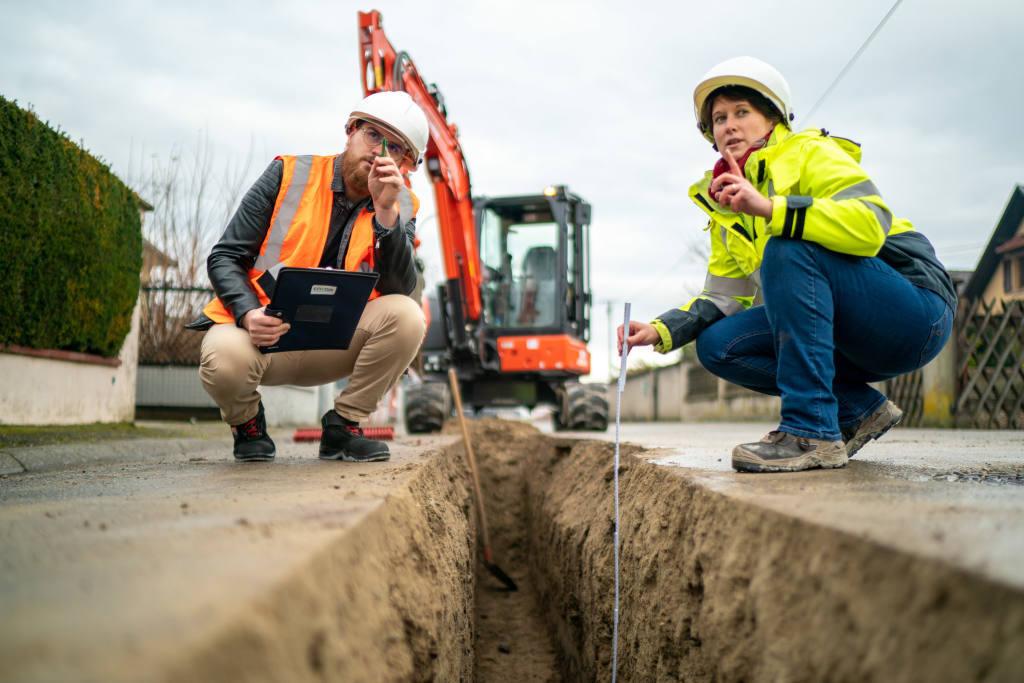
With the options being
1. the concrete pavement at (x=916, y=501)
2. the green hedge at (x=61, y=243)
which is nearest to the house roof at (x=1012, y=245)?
the concrete pavement at (x=916, y=501)

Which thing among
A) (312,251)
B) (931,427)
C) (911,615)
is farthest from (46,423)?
(931,427)

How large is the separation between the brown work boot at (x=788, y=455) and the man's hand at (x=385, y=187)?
166 centimetres

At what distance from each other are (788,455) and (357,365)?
1932 mm

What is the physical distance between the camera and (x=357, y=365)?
355cm

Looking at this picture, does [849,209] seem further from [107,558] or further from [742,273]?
Result: [107,558]

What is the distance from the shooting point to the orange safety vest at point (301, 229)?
3303mm

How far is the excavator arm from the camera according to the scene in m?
6.18

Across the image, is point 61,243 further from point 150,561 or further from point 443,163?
point 150,561

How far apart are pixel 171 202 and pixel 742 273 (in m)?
9.85

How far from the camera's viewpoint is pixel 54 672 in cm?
79

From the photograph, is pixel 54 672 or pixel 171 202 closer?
pixel 54 672

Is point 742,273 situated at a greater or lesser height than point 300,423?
greater

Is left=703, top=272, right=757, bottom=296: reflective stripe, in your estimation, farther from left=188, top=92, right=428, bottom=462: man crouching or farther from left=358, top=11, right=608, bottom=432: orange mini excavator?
left=358, top=11, right=608, bottom=432: orange mini excavator

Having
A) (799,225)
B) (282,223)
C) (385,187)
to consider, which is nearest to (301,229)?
(282,223)
